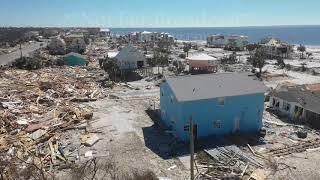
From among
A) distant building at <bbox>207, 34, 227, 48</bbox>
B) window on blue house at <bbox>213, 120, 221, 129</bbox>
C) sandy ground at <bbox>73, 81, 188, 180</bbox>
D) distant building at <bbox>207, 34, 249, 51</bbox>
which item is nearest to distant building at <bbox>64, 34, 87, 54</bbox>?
distant building at <bbox>207, 34, 249, 51</bbox>

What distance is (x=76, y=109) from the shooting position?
34500 mm

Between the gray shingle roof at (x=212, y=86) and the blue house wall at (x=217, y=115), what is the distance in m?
0.39

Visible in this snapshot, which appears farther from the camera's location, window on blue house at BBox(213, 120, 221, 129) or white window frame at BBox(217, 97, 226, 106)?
window on blue house at BBox(213, 120, 221, 129)

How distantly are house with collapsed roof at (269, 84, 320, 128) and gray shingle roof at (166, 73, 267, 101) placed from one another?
585cm

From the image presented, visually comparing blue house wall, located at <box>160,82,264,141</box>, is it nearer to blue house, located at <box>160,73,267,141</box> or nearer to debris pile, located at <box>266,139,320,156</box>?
blue house, located at <box>160,73,267,141</box>

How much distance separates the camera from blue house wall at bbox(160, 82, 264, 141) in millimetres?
27172

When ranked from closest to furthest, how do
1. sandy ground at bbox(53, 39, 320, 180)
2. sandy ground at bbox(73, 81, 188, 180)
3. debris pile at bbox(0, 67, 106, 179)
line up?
sandy ground at bbox(53, 39, 320, 180)
sandy ground at bbox(73, 81, 188, 180)
debris pile at bbox(0, 67, 106, 179)

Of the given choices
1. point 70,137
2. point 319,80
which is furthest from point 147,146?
point 319,80

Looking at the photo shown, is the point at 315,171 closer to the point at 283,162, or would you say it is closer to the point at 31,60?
the point at 283,162

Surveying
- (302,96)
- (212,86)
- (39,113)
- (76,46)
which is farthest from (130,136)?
(76,46)

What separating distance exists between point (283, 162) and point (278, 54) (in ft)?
225

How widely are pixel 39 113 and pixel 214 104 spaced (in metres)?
16.8

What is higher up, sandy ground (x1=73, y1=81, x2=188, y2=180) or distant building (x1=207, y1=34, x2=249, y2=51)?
distant building (x1=207, y1=34, x2=249, y2=51)

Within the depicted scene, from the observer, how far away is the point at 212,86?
28297mm
